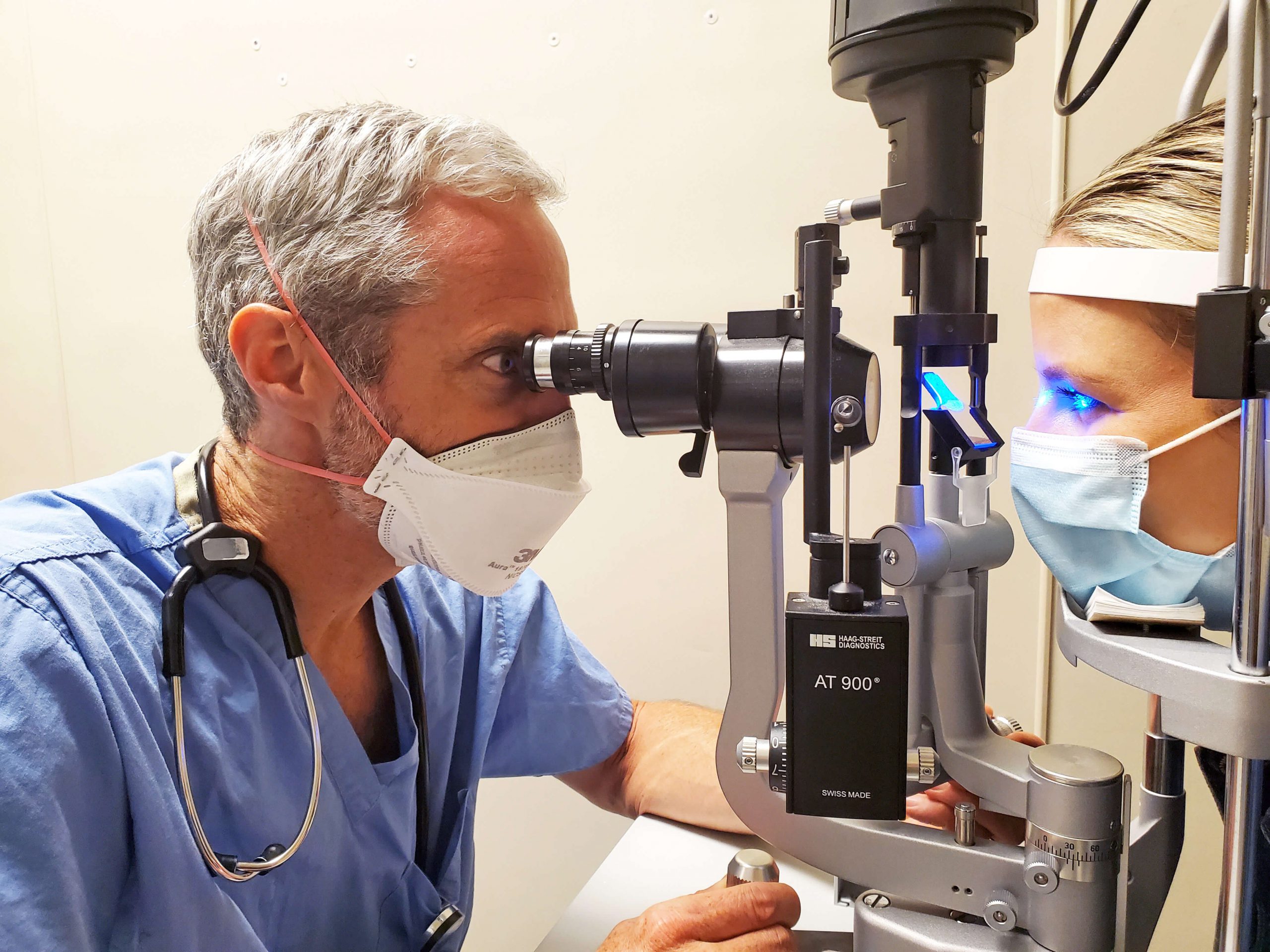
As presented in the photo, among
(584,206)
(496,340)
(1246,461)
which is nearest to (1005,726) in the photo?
(1246,461)

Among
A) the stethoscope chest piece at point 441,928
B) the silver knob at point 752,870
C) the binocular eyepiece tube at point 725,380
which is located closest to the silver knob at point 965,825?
the silver knob at point 752,870

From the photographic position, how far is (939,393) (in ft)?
2.39

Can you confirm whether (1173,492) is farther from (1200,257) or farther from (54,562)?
(54,562)

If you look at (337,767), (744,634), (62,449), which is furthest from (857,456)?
(62,449)

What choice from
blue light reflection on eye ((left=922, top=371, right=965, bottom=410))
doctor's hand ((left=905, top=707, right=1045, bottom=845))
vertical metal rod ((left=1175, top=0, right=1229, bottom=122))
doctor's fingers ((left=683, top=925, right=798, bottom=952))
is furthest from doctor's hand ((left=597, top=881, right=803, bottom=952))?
vertical metal rod ((left=1175, top=0, right=1229, bottom=122))

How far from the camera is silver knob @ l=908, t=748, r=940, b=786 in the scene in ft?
2.13

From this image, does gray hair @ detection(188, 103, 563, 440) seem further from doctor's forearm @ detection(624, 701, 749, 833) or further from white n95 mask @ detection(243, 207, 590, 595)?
doctor's forearm @ detection(624, 701, 749, 833)

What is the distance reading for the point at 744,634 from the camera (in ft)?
2.20

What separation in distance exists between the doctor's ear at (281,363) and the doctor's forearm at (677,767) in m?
0.64

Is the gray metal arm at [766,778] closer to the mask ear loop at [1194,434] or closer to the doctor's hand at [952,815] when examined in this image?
the doctor's hand at [952,815]

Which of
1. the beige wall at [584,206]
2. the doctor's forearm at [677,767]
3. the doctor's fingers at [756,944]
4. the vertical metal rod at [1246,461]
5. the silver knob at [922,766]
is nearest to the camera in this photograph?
the vertical metal rod at [1246,461]

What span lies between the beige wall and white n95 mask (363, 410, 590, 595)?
1.68 feet

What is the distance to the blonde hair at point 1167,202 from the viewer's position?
67 centimetres

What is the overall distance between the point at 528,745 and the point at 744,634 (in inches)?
23.7
